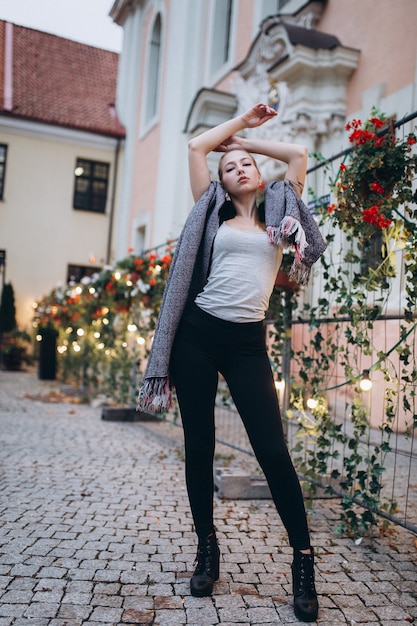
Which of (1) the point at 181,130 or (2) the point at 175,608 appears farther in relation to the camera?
(1) the point at 181,130

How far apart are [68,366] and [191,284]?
986cm

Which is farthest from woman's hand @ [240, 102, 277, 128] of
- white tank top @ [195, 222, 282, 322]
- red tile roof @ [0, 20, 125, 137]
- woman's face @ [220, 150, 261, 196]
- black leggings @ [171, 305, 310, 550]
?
red tile roof @ [0, 20, 125, 137]

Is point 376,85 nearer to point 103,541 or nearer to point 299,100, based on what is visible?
point 299,100

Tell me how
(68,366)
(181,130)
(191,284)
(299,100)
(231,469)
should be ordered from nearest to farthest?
(191,284) < (231,469) < (299,100) < (68,366) < (181,130)

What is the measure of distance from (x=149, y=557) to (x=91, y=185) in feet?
56.4

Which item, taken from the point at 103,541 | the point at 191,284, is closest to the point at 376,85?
the point at 191,284

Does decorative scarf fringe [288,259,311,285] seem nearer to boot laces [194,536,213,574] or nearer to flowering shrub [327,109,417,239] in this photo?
flowering shrub [327,109,417,239]

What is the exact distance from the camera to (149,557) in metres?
2.77

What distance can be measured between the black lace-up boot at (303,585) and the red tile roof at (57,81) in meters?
17.8

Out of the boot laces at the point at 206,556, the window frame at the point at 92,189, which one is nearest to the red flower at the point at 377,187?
the boot laces at the point at 206,556

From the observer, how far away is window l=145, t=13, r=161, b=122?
16.0 metres

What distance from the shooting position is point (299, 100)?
8.01 metres

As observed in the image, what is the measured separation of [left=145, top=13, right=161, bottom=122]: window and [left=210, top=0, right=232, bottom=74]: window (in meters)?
3.84

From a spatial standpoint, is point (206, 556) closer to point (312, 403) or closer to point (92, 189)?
point (312, 403)
